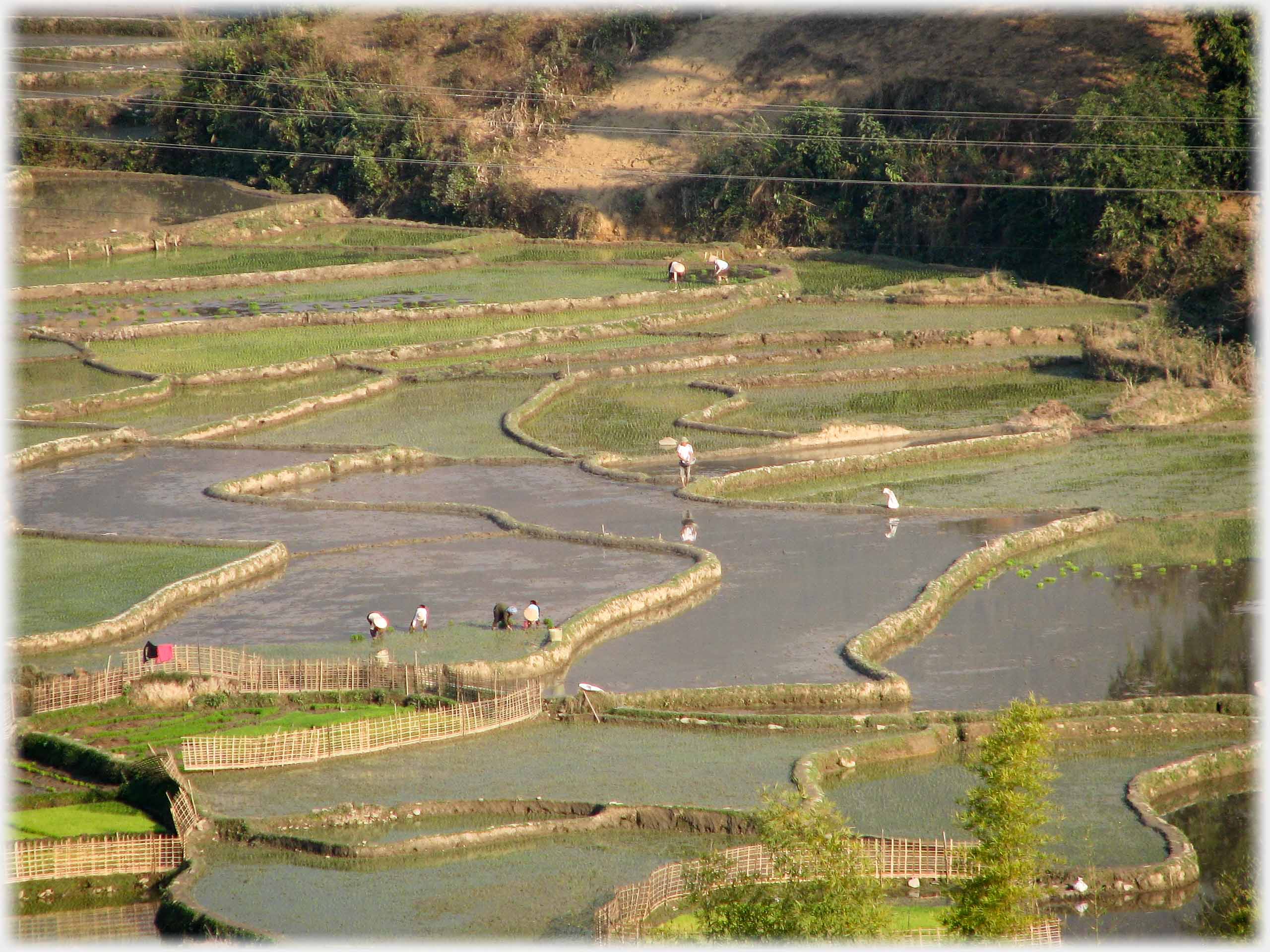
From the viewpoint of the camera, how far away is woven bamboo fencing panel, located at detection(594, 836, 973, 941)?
18641mm

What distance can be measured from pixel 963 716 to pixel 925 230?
42.7 metres

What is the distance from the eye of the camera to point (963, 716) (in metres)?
25.9

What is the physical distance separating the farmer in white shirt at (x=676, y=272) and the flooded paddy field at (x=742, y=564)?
→ 20.7 meters

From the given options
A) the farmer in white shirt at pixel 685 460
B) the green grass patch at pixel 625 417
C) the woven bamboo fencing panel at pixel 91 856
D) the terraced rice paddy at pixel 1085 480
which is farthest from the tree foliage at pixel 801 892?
the green grass patch at pixel 625 417

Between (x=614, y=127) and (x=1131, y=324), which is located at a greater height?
(x=614, y=127)

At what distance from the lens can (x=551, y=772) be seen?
2414cm

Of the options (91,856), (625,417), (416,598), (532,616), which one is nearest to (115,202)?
(625,417)

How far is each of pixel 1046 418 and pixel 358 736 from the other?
2523cm

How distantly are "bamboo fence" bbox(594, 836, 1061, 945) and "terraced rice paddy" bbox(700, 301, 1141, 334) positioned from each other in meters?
34.5

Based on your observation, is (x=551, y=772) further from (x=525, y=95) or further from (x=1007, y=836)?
(x=525, y=95)

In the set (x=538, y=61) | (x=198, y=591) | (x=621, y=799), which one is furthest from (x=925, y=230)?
(x=621, y=799)

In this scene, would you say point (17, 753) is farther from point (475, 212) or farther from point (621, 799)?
point (475, 212)

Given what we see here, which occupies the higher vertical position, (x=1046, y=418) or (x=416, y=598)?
(x=1046, y=418)

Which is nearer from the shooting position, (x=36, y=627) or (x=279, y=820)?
(x=279, y=820)
